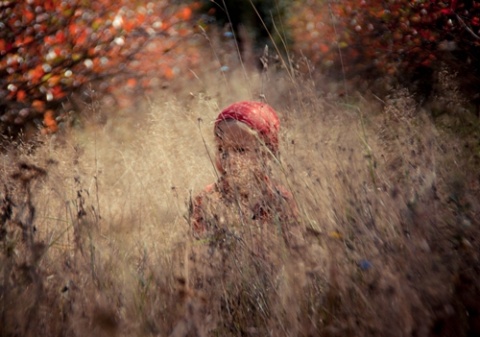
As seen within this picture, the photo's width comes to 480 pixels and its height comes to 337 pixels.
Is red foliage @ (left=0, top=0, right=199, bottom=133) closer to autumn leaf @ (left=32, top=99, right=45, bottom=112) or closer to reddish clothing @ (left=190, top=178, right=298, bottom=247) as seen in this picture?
autumn leaf @ (left=32, top=99, right=45, bottom=112)

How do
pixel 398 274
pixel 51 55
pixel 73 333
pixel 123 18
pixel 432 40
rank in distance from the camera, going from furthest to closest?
pixel 123 18 < pixel 51 55 < pixel 432 40 < pixel 73 333 < pixel 398 274

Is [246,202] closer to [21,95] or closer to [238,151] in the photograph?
[238,151]

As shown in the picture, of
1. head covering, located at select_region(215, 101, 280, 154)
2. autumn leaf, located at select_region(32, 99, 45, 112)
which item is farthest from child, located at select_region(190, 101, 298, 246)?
autumn leaf, located at select_region(32, 99, 45, 112)

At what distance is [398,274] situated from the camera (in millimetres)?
1516

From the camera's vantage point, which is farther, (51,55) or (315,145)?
(51,55)

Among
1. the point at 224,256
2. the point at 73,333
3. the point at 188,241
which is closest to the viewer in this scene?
the point at 73,333

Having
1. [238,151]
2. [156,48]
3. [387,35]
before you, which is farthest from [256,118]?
[156,48]

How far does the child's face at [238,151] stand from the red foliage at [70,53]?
3.83 meters

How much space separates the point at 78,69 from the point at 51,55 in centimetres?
39

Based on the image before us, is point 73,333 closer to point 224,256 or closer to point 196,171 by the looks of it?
point 224,256

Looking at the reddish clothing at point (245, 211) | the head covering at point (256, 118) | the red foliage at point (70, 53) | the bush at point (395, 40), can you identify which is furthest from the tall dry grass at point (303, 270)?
the red foliage at point (70, 53)

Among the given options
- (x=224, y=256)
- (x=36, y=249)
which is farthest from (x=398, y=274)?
(x=36, y=249)

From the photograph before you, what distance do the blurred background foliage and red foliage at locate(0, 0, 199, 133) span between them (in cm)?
1

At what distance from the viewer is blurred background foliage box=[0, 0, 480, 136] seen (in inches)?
237
